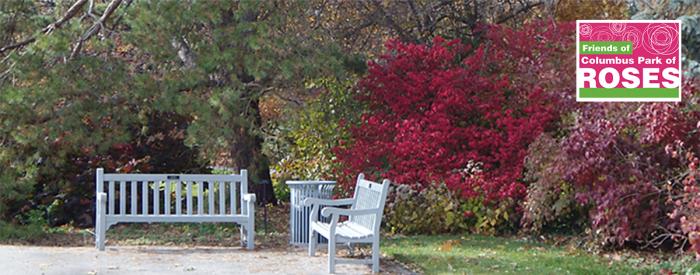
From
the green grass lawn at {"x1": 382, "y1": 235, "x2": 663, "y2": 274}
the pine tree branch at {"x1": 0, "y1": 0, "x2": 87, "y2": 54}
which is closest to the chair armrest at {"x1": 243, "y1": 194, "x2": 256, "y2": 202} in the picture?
the green grass lawn at {"x1": 382, "y1": 235, "x2": 663, "y2": 274}

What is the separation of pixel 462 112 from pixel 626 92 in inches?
96.0

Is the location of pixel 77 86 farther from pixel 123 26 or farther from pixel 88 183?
pixel 88 183

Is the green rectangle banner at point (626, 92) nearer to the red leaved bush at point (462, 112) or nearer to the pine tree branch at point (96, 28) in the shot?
the red leaved bush at point (462, 112)

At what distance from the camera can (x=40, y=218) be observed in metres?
12.2

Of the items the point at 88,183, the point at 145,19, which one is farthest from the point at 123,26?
the point at 88,183

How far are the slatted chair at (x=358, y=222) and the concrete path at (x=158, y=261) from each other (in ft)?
0.57

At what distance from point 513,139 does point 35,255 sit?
19.5 feet

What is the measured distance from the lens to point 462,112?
1305cm

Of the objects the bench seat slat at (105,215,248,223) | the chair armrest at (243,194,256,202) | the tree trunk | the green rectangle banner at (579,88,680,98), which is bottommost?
the bench seat slat at (105,215,248,223)

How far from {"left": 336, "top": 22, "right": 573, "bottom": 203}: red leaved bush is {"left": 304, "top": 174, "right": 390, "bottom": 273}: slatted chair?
2.60 meters

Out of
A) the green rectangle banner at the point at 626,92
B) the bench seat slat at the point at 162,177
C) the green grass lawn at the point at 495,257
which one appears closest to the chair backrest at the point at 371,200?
the green grass lawn at the point at 495,257

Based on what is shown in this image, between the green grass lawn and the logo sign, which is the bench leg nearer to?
the green grass lawn

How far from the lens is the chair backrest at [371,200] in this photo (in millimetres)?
9125

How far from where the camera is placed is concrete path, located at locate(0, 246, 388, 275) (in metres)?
8.78
